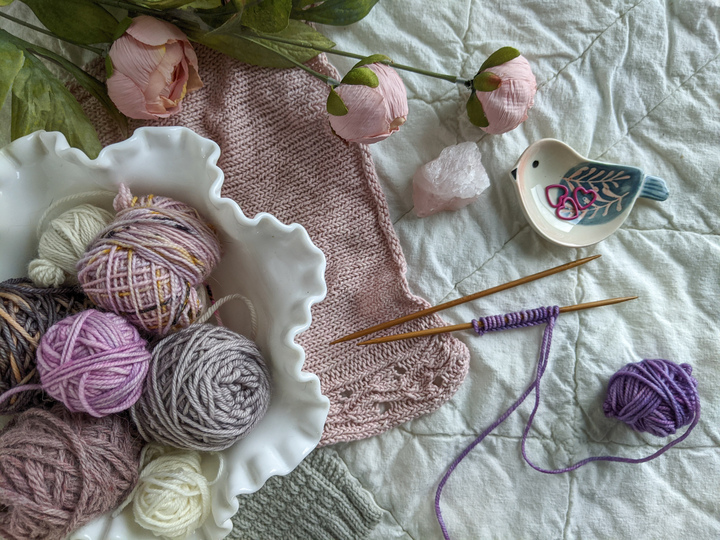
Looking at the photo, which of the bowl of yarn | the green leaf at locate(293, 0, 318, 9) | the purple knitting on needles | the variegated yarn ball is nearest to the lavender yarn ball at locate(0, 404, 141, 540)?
the bowl of yarn

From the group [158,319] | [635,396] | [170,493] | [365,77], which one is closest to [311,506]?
[170,493]

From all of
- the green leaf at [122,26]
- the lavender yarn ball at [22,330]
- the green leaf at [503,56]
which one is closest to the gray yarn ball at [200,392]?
the lavender yarn ball at [22,330]

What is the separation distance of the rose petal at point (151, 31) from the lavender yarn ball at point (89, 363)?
1.04 feet

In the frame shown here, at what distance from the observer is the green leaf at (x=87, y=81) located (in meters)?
0.62

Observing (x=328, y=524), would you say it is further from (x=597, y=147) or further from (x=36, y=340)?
(x=597, y=147)

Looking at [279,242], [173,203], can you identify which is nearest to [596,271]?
[279,242]

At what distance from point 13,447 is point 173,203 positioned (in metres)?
0.30

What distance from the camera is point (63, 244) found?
22.5 inches

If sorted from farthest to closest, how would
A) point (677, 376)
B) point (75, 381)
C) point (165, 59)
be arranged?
1. point (677, 376)
2. point (165, 59)
3. point (75, 381)

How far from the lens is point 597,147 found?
77 centimetres

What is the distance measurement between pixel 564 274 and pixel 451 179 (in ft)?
0.74

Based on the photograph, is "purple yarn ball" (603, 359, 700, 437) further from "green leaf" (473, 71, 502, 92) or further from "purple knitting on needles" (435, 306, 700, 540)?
"green leaf" (473, 71, 502, 92)

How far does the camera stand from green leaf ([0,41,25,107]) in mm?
535

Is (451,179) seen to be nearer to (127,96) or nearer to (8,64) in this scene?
(127,96)
